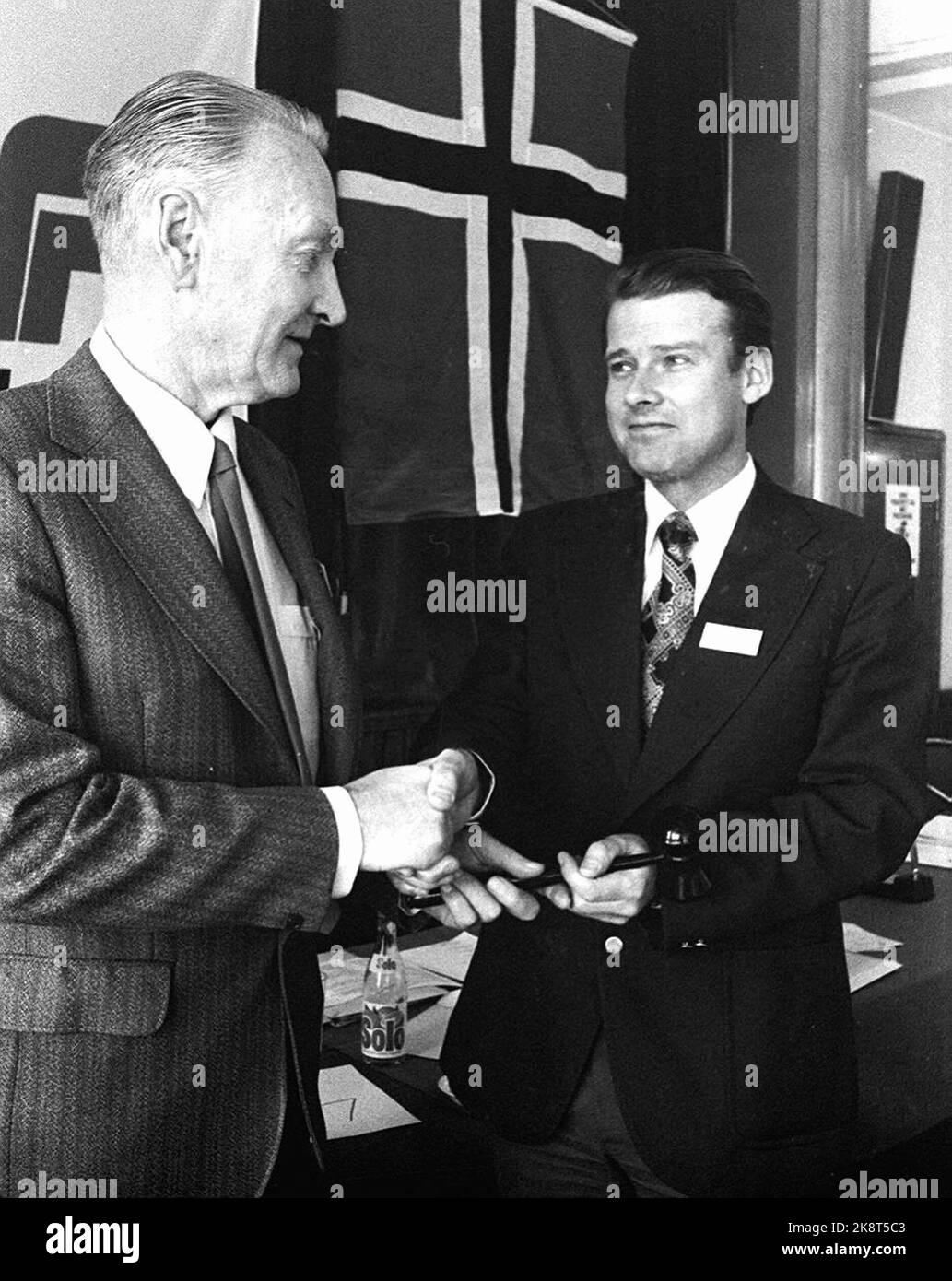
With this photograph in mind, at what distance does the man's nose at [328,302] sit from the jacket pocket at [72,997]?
0.77m

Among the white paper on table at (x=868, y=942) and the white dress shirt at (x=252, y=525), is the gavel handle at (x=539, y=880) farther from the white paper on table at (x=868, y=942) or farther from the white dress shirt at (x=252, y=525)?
the white paper on table at (x=868, y=942)

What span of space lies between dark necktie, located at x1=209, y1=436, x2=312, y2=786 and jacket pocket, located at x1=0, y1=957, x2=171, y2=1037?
306 millimetres

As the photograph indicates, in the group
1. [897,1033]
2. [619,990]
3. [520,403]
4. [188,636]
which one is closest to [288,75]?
[520,403]

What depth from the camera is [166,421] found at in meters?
1.44

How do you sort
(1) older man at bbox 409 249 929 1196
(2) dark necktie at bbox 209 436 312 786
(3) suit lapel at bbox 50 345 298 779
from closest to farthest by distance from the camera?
(3) suit lapel at bbox 50 345 298 779 < (2) dark necktie at bbox 209 436 312 786 < (1) older man at bbox 409 249 929 1196

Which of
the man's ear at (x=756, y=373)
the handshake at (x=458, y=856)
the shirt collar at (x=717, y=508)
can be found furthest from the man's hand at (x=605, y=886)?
the man's ear at (x=756, y=373)

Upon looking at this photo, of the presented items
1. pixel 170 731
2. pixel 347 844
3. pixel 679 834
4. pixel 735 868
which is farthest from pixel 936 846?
pixel 170 731

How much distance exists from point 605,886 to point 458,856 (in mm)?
240

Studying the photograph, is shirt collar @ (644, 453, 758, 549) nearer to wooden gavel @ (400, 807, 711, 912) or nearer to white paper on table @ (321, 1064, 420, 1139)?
wooden gavel @ (400, 807, 711, 912)

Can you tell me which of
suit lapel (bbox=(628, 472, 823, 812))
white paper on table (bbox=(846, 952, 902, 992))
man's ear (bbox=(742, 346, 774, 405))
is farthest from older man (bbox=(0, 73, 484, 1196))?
white paper on table (bbox=(846, 952, 902, 992))

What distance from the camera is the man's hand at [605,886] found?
163 cm

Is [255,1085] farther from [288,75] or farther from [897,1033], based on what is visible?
[288,75]

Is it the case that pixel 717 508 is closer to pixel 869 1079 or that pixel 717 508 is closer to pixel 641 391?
pixel 641 391

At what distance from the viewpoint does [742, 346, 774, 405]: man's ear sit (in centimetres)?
203
